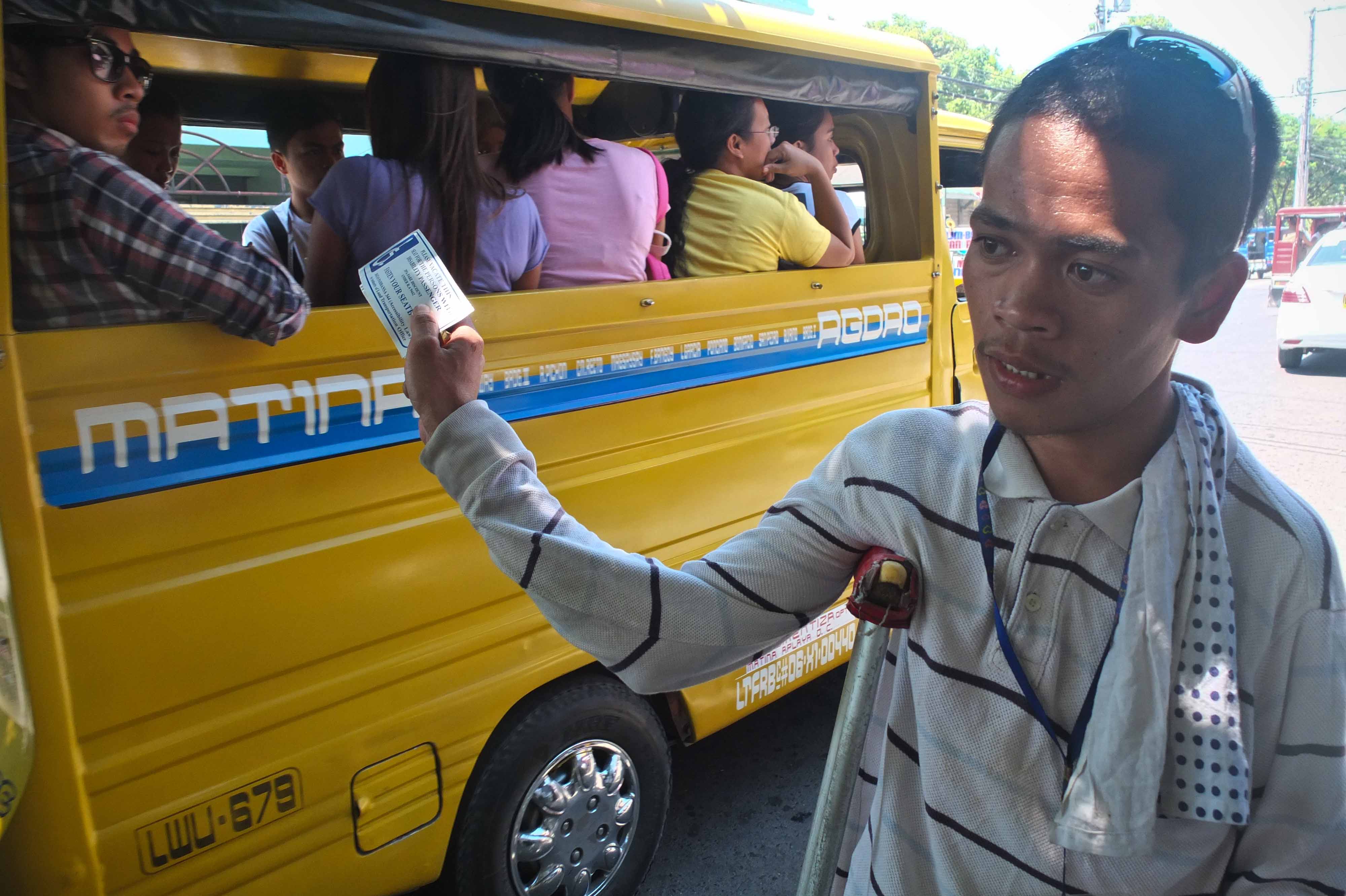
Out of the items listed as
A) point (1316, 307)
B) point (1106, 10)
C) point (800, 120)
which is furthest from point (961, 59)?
point (800, 120)

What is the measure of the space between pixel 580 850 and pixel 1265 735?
1.91 m

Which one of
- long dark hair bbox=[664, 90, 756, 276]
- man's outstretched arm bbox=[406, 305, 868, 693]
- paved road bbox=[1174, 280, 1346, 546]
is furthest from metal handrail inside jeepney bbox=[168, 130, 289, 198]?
paved road bbox=[1174, 280, 1346, 546]

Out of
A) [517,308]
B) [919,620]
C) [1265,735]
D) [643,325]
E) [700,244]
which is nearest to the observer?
[1265,735]

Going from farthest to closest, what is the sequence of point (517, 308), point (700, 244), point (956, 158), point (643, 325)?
point (956, 158), point (700, 244), point (643, 325), point (517, 308)

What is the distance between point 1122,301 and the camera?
957mm

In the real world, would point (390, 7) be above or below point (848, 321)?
above

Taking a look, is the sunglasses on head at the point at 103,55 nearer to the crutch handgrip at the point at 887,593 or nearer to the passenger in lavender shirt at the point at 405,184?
the passenger in lavender shirt at the point at 405,184

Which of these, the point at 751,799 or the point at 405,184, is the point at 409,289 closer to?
the point at 405,184

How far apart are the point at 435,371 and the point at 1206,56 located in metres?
0.92

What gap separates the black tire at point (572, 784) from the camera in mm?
2209

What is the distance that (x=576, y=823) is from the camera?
7.96ft

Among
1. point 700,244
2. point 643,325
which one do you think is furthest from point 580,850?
point 700,244

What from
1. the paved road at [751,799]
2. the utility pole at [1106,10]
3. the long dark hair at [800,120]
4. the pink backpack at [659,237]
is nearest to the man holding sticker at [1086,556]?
the paved road at [751,799]

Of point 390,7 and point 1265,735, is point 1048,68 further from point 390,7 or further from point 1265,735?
point 390,7
